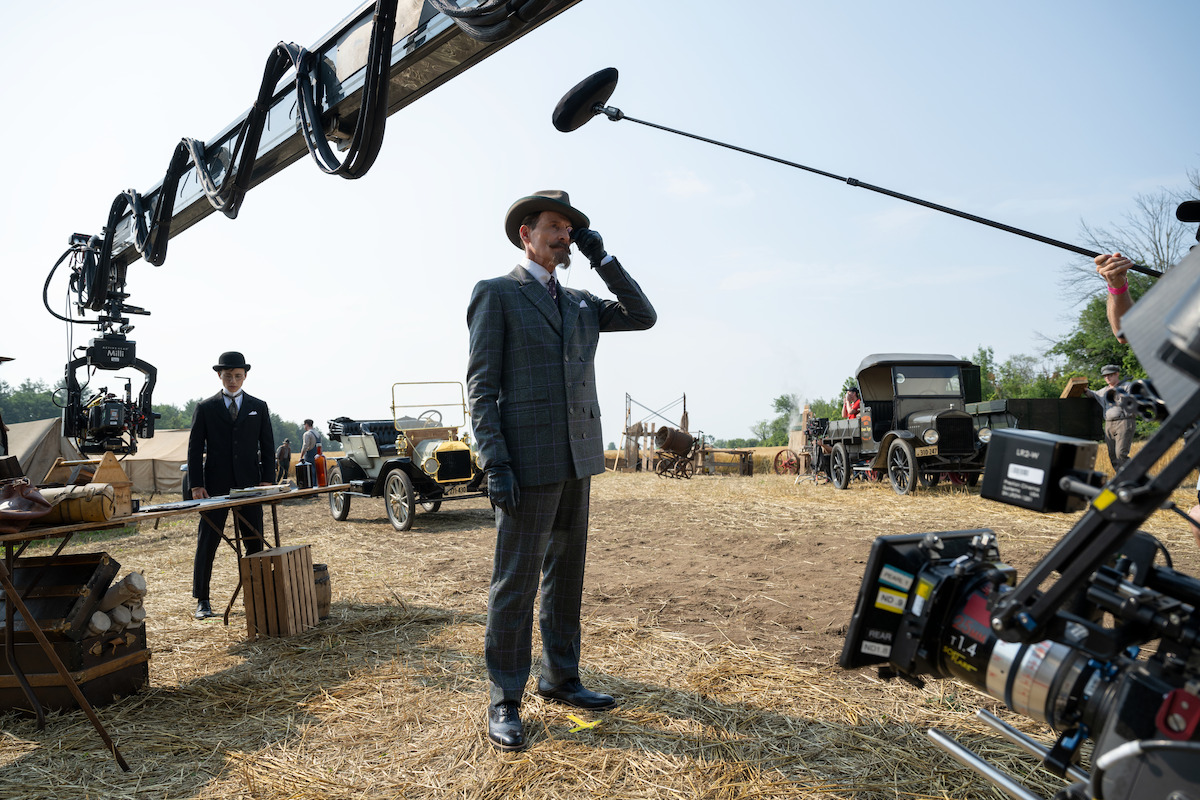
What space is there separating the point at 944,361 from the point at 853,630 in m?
12.1

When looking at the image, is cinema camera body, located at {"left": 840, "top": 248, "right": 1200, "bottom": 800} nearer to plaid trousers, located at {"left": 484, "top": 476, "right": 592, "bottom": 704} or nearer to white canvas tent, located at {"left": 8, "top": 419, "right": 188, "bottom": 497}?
plaid trousers, located at {"left": 484, "top": 476, "right": 592, "bottom": 704}

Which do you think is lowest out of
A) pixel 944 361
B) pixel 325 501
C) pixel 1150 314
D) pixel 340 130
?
pixel 325 501

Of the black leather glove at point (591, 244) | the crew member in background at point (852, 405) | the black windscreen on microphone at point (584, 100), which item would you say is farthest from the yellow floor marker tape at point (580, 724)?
the crew member in background at point (852, 405)

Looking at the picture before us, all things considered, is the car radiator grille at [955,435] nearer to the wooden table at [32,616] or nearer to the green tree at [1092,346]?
the wooden table at [32,616]

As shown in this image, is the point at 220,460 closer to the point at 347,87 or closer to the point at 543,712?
the point at 347,87

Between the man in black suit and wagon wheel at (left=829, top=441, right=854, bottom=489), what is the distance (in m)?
10.6

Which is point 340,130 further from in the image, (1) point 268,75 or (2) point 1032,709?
(2) point 1032,709

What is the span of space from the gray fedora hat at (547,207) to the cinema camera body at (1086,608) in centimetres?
183

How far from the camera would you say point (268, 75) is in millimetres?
4508

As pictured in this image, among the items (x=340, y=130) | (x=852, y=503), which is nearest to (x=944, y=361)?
(x=852, y=503)

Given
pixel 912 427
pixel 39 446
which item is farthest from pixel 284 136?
pixel 39 446

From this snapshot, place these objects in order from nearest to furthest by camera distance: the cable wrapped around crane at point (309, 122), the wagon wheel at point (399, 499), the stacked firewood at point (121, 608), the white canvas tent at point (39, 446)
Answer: the cable wrapped around crane at point (309, 122)
the stacked firewood at point (121, 608)
the wagon wheel at point (399, 499)
the white canvas tent at point (39, 446)

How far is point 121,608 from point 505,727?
213cm

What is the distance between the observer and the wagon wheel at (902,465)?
10461 mm
